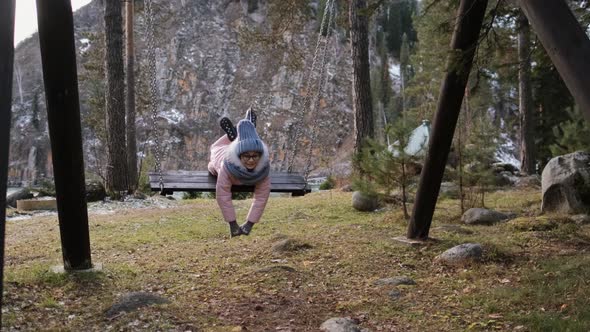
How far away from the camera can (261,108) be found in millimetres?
43312

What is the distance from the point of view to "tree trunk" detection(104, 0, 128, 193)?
12211 mm

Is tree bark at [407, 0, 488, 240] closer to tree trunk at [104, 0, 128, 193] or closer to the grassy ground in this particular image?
the grassy ground

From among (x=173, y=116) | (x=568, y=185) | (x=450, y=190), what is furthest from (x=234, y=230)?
(x=173, y=116)

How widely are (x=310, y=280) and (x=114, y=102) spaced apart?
30.1ft

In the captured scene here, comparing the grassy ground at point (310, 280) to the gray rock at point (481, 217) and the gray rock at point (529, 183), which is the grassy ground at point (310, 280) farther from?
the gray rock at point (529, 183)

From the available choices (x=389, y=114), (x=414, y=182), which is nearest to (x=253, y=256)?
(x=414, y=182)

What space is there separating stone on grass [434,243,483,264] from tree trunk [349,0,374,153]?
5.63m

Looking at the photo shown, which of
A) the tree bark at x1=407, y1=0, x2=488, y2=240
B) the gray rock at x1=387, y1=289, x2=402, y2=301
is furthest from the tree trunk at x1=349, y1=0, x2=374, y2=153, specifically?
the gray rock at x1=387, y1=289, x2=402, y2=301

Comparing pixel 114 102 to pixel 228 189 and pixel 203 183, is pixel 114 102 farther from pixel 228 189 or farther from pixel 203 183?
pixel 228 189

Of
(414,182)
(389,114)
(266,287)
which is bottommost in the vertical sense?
(266,287)

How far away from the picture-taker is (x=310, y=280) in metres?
4.68

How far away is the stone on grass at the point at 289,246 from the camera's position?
19.1 feet

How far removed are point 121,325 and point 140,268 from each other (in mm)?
1794

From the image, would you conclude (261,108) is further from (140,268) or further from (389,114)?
(140,268)
